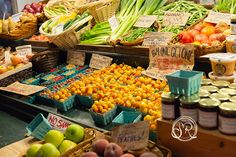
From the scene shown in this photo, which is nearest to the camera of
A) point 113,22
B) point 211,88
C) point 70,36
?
point 211,88

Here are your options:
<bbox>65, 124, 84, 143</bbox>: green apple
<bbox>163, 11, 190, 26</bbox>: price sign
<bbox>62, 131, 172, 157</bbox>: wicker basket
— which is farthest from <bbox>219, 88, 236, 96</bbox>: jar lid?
<bbox>163, 11, 190, 26</bbox>: price sign

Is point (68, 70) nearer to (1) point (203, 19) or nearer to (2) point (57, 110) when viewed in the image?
(2) point (57, 110)

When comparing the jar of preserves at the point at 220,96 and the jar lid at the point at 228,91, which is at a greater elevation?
the jar lid at the point at 228,91

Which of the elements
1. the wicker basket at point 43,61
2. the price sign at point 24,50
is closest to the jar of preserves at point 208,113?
the wicker basket at point 43,61

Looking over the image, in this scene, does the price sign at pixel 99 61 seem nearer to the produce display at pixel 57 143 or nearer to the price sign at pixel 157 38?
the price sign at pixel 157 38

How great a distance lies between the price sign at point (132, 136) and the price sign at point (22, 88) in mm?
1687

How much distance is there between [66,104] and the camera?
300 cm

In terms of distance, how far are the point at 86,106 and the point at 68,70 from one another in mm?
926

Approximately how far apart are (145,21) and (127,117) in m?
1.63

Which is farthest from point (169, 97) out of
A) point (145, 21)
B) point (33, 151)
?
point (145, 21)

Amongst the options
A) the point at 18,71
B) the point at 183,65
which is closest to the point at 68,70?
the point at 18,71

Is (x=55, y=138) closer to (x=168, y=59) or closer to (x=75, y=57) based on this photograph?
(x=168, y=59)

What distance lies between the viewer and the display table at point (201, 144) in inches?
62.8

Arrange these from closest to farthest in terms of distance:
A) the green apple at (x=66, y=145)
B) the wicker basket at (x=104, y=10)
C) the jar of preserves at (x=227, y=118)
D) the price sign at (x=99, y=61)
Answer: the jar of preserves at (x=227, y=118), the green apple at (x=66, y=145), the price sign at (x=99, y=61), the wicker basket at (x=104, y=10)
